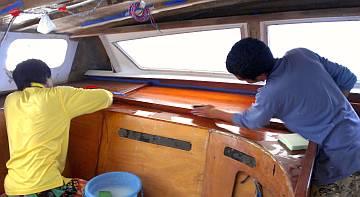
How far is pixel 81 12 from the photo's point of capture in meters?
2.09

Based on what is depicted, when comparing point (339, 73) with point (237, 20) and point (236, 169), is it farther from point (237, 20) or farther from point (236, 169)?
point (237, 20)

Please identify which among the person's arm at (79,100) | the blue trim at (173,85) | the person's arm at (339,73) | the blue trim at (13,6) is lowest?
the blue trim at (173,85)

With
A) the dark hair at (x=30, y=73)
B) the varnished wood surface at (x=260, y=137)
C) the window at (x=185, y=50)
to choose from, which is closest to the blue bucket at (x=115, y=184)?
the varnished wood surface at (x=260, y=137)

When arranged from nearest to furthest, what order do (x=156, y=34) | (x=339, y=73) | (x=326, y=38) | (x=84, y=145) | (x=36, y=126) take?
1. (x=339, y=73)
2. (x=36, y=126)
3. (x=326, y=38)
4. (x=84, y=145)
5. (x=156, y=34)

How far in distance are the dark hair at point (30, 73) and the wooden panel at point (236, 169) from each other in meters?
1.07

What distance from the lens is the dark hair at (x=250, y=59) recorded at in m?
1.36

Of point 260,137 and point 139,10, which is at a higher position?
point 139,10

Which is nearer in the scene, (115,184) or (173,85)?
(115,184)

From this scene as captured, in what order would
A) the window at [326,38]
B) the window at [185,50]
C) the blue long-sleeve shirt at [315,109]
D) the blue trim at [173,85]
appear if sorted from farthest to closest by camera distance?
the window at [185,50]
the blue trim at [173,85]
the window at [326,38]
the blue long-sleeve shirt at [315,109]

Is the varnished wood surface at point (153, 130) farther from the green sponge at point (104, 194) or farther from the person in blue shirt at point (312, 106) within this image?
the green sponge at point (104, 194)

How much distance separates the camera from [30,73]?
1.83m

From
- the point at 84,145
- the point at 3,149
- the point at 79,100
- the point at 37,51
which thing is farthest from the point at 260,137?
the point at 37,51

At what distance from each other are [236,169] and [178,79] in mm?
1211

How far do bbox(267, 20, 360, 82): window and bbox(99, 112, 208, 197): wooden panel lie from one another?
3.02 feet
